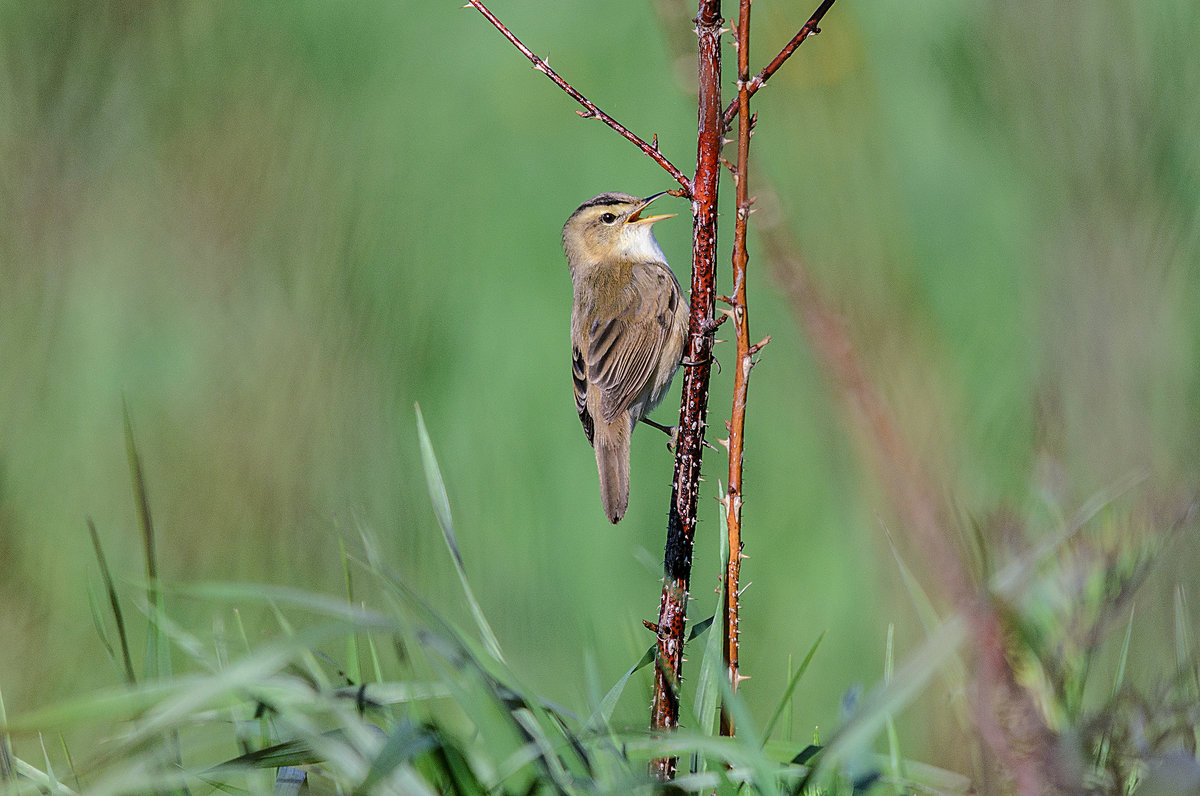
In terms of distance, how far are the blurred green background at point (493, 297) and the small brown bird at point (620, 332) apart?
0.90 ft

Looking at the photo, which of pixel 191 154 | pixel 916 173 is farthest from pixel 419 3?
pixel 916 173

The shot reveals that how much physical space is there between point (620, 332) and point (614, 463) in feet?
1.50

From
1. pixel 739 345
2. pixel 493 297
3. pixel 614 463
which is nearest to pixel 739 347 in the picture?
pixel 739 345

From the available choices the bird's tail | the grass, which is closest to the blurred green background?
the grass

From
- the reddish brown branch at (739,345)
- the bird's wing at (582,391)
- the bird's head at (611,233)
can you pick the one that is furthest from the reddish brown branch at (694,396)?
the bird's head at (611,233)

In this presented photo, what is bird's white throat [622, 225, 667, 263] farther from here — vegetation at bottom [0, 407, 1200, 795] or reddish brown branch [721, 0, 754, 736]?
reddish brown branch [721, 0, 754, 736]

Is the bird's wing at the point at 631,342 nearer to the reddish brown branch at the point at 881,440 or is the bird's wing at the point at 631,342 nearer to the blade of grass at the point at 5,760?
the blade of grass at the point at 5,760

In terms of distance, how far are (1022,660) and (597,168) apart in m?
3.21

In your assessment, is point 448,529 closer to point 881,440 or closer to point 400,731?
point 400,731

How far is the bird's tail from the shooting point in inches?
97.4

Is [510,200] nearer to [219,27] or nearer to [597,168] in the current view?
[597,168]

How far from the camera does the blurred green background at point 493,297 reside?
172cm

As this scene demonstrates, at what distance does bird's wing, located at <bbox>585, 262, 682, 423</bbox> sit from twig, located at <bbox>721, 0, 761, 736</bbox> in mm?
1368

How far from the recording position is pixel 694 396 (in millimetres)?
1498
